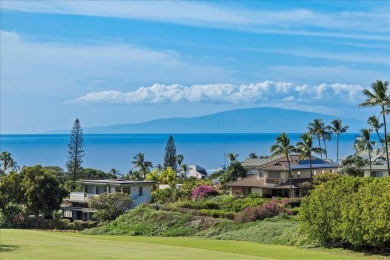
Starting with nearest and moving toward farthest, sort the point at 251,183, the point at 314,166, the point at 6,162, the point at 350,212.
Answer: the point at 350,212 < the point at 251,183 < the point at 314,166 < the point at 6,162

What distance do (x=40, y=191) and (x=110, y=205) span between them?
7.52m

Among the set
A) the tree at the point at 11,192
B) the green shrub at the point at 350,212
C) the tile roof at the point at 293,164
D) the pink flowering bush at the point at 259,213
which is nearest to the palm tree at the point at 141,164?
the tile roof at the point at 293,164

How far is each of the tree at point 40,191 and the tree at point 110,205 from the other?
14.2ft

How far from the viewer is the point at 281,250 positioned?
3441cm

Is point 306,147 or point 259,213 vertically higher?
point 306,147

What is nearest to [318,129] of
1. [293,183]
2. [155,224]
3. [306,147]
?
[306,147]

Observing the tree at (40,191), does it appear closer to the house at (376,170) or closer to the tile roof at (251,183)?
the tile roof at (251,183)

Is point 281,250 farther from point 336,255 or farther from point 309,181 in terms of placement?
point 309,181

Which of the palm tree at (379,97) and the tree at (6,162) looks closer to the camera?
the palm tree at (379,97)

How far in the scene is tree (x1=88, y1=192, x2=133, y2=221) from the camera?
198 ft

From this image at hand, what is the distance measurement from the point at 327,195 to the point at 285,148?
3508 cm

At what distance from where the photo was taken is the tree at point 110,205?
60500 millimetres

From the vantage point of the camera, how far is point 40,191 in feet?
205

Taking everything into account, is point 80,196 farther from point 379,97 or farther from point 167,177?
point 379,97
